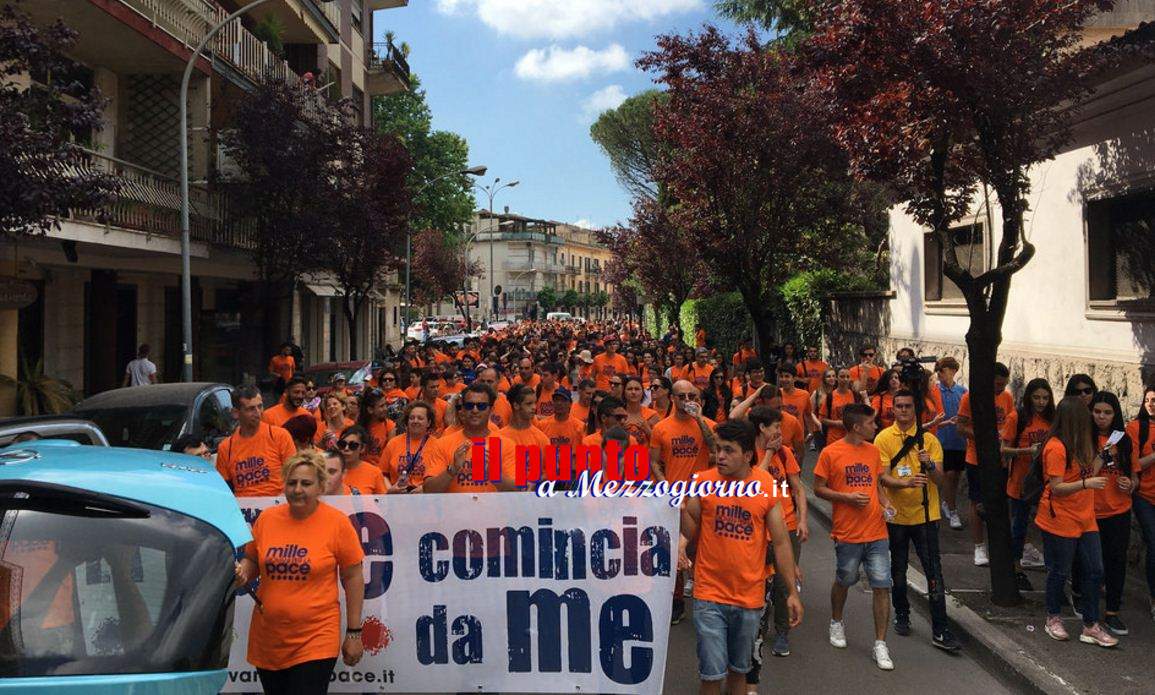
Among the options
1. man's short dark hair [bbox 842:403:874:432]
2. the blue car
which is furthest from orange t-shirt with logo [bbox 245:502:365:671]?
man's short dark hair [bbox 842:403:874:432]

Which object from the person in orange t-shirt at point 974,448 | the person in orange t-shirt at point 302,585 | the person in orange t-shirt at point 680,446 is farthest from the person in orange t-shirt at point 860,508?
the person in orange t-shirt at point 302,585

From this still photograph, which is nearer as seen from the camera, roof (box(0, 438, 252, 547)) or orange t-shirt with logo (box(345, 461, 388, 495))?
roof (box(0, 438, 252, 547))

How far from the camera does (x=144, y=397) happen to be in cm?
834

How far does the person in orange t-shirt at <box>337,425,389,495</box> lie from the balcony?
32541 mm

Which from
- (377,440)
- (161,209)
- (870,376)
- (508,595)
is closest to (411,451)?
(377,440)

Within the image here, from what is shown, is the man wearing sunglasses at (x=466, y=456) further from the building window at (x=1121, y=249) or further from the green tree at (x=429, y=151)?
the green tree at (x=429, y=151)

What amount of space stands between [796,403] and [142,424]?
6414 mm

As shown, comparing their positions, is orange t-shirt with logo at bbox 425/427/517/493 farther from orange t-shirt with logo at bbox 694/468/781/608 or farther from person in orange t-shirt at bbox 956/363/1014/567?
person in orange t-shirt at bbox 956/363/1014/567

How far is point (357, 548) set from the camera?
4.30m

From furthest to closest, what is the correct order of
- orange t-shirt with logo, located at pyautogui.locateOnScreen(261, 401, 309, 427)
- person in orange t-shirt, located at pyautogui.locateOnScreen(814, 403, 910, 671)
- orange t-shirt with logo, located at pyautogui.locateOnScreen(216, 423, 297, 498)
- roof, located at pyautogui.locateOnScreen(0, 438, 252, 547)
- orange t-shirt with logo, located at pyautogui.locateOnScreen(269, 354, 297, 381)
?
orange t-shirt with logo, located at pyautogui.locateOnScreen(269, 354, 297, 381)
orange t-shirt with logo, located at pyautogui.locateOnScreen(261, 401, 309, 427)
orange t-shirt with logo, located at pyautogui.locateOnScreen(216, 423, 297, 498)
person in orange t-shirt, located at pyautogui.locateOnScreen(814, 403, 910, 671)
roof, located at pyautogui.locateOnScreen(0, 438, 252, 547)

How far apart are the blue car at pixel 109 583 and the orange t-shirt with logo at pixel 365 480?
2.86 m

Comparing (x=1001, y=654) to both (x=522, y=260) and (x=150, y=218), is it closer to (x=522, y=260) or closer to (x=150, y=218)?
(x=150, y=218)

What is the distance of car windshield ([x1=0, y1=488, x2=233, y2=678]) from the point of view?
2.73 metres

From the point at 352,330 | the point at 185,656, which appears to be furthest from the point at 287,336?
the point at 185,656
